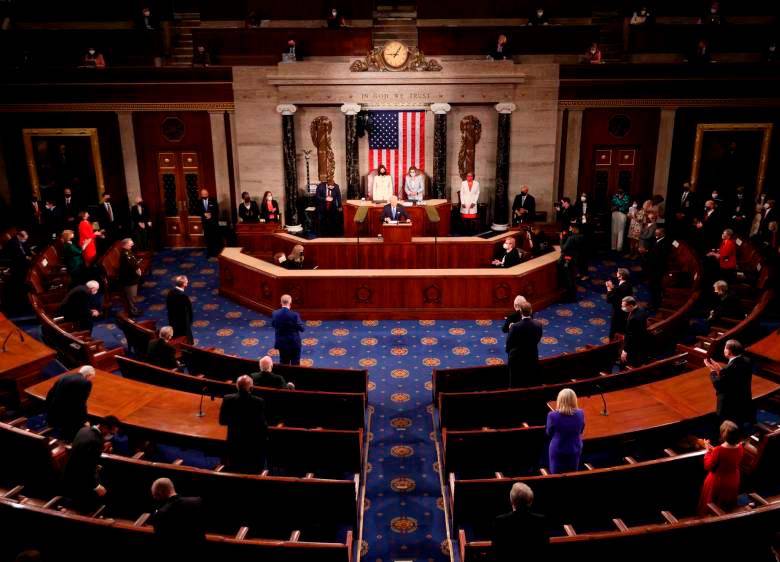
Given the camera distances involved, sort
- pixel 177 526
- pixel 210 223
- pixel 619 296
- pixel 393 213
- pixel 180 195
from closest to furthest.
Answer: pixel 177 526, pixel 619 296, pixel 393 213, pixel 210 223, pixel 180 195

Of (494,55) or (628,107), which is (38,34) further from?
(628,107)

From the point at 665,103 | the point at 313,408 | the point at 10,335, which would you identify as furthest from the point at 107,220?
the point at 665,103

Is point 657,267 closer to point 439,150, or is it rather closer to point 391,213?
point 391,213

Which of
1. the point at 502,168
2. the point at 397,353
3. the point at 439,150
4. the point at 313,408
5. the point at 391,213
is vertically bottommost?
the point at 397,353

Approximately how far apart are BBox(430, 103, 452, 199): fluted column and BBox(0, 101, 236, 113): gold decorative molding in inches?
173

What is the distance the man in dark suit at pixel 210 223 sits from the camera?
13.9 m

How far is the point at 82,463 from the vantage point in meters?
4.91

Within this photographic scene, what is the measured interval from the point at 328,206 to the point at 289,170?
1267 millimetres


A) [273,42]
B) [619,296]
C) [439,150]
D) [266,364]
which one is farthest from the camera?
[273,42]

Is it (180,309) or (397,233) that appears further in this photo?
(397,233)

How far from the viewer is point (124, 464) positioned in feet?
16.8

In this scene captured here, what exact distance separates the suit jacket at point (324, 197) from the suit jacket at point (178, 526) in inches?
412

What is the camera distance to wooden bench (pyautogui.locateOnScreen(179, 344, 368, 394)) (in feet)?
23.0

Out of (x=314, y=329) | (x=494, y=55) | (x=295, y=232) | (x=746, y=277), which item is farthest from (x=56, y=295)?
(x=746, y=277)
